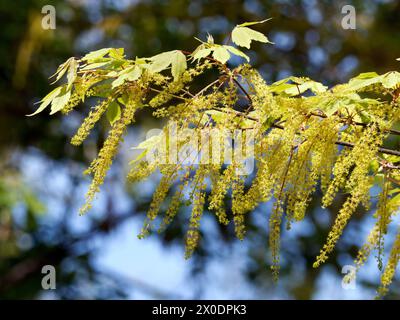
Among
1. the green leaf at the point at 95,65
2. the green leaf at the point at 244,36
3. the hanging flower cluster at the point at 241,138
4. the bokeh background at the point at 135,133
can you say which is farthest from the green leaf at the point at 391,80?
the bokeh background at the point at 135,133

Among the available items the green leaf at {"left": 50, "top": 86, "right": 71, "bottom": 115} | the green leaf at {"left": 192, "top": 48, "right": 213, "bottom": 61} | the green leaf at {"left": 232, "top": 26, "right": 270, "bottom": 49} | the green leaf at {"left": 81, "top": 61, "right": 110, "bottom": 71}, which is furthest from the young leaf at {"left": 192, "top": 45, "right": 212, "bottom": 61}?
the green leaf at {"left": 50, "top": 86, "right": 71, "bottom": 115}

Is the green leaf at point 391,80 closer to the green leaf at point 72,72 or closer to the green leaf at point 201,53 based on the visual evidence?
the green leaf at point 201,53

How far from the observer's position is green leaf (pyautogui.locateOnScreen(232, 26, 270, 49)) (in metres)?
2.38

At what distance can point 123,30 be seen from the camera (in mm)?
11250

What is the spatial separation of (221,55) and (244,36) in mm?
183

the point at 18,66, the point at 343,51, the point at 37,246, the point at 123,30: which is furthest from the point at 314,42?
the point at 37,246

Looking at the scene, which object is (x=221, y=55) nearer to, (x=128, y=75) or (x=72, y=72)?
(x=128, y=75)

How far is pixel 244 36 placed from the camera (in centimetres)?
242

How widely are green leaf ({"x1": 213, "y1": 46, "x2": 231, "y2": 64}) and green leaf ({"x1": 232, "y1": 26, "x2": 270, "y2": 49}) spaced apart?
92mm

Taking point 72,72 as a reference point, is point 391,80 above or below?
below

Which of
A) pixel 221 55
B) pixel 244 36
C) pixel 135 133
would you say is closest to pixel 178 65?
pixel 221 55

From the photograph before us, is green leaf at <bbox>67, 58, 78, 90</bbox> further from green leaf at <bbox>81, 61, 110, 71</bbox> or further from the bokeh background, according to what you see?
the bokeh background

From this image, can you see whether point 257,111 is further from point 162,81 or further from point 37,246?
point 37,246

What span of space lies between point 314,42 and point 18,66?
15.7 feet
